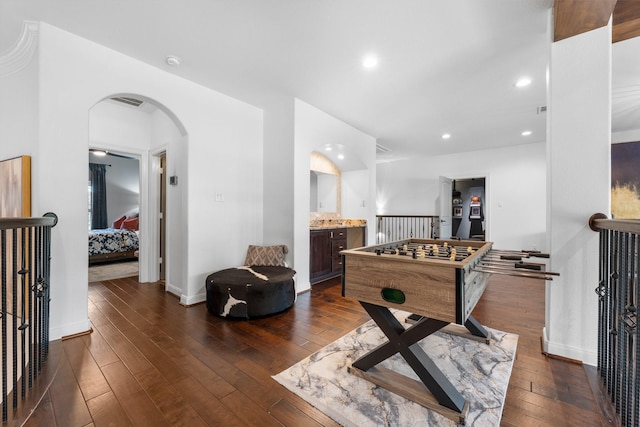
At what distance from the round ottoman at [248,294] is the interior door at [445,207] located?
505cm

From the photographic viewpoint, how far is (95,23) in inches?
85.4

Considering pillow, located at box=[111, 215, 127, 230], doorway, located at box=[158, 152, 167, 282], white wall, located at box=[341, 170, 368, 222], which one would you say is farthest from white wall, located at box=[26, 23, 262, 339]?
pillow, located at box=[111, 215, 127, 230]

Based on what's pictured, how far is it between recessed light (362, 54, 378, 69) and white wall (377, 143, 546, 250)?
5.31 meters

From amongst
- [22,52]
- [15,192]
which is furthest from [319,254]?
[22,52]

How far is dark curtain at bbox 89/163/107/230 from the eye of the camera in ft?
25.4

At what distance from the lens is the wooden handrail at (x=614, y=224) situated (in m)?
1.21

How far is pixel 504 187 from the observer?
644 centimetres

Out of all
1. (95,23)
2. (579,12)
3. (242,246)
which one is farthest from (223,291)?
(579,12)

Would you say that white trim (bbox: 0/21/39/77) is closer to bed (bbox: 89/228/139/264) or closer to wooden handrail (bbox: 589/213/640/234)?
bed (bbox: 89/228/139/264)

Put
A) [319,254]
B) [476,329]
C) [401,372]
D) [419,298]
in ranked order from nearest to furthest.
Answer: [419,298], [401,372], [476,329], [319,254]

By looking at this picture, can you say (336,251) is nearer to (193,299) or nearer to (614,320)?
(193,299)

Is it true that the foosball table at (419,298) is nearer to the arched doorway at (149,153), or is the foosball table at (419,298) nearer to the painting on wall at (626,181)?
the arched doorway at (149,153)

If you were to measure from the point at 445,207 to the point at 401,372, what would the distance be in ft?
19.2

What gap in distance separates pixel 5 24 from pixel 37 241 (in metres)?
1.92
